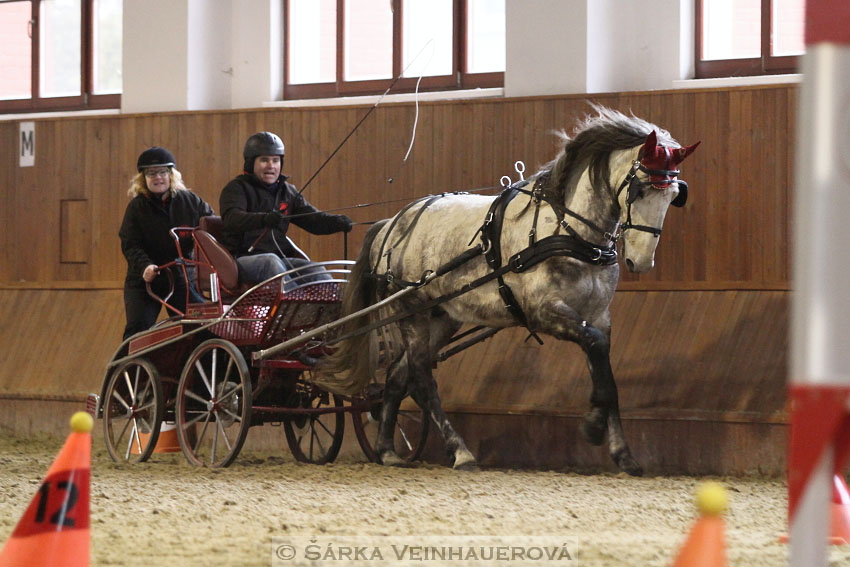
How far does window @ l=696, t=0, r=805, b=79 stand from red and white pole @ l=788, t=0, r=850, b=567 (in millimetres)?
6374

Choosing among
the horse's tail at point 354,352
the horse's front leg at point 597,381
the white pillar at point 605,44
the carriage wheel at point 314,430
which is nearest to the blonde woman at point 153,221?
the carriage wheel at point 314,430

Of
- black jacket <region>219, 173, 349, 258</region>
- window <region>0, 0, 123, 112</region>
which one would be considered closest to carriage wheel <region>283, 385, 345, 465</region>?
black jacket <region>219, 173, 349, 258</region>

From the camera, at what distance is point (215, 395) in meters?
6.77

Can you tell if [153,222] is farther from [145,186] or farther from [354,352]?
[354,352]

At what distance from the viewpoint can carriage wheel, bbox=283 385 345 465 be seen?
702 centimetres

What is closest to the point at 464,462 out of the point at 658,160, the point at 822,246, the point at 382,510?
the point at 382,510

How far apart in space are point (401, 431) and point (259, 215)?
1.51 metres

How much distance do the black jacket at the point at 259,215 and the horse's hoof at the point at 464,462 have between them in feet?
4.72

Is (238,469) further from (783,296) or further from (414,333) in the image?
(783,296)

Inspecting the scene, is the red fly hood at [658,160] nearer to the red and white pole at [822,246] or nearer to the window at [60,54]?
the red and white pole at [822,246]

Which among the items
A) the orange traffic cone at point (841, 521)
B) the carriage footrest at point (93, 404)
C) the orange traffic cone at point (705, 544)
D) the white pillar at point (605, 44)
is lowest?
the carriage footrest at point (93, 404)

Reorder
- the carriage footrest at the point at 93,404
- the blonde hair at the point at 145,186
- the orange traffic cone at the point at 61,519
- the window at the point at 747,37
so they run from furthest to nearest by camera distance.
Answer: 1. the window at the point at 747,37
2. the blonde hair at the point at 145,186
3. the carriage footrest at the point at 93,404
4. the orange traffic cone at the point at 61,519

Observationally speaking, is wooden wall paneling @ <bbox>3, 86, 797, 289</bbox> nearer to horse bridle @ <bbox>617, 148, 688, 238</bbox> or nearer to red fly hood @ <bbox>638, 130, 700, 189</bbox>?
horse bridle @ <bbox>617, 148, 688, 238</bbox>

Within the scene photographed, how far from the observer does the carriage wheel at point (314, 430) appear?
7.02 m
